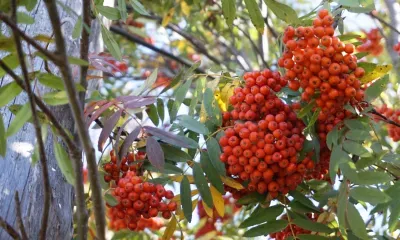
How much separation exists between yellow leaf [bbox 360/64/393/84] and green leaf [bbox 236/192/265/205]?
47cm

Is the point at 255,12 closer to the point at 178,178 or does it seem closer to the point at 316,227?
the point at 178,178

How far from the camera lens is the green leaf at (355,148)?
190cm

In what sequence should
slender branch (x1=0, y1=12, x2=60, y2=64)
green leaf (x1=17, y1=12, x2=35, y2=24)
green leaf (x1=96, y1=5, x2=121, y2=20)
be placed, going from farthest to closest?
green leaf (x1=96, y1=5, x2=121, y2=20) < green leaf (x1=17, y1=12, x2=35, y2=24) < slender branch (x1=0, y1=12, x2=60, y2=64)

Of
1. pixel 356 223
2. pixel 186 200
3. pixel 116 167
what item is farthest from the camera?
pixel 116 167

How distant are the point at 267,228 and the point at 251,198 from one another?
105mm

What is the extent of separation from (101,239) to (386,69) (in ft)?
3.75

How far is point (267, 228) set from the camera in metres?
2.10

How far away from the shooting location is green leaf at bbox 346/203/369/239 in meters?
1.82

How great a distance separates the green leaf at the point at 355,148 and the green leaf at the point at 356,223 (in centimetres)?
15

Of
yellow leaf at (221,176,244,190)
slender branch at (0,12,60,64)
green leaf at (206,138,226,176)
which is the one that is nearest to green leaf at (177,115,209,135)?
green leaf at (206,138,226,176)

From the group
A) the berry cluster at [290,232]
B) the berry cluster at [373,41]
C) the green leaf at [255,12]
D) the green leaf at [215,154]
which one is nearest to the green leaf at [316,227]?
the berry cluster at [290,232]

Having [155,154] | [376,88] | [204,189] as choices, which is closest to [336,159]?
[376,88]

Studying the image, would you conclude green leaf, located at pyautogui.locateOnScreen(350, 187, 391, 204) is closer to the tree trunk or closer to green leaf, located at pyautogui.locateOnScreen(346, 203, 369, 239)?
green leaf, located at pyautogui.locateOnScreen(346, 203, 369, 239)

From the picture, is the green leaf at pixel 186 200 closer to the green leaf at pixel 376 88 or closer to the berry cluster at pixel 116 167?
the berry cluster at pixel 116 167
